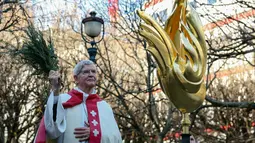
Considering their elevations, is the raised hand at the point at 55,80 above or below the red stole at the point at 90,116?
above

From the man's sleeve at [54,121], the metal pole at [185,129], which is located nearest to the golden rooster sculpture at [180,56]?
the metal pole at [185,129]

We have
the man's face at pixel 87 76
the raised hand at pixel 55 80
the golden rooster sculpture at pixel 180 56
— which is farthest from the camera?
the man's face at pixel 87 76

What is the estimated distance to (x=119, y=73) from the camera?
18.1 m

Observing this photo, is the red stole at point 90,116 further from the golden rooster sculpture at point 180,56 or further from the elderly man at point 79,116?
the golden rooster sculpture at point 180,56

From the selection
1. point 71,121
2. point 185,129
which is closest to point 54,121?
point 71,121

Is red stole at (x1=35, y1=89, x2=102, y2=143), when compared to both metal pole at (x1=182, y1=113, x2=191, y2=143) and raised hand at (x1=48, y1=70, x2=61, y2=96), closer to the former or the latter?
raised hand at (x1=48, y1=70, x2=61, y2=96)

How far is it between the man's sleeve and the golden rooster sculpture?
95 cm

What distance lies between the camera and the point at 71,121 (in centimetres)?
411

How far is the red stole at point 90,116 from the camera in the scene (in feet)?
13.1

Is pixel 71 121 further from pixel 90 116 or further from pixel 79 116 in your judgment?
pixel 90 116

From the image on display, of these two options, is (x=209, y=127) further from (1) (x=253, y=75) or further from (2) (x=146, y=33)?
(2) (x=146, y=33)

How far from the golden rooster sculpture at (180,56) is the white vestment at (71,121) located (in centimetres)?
84

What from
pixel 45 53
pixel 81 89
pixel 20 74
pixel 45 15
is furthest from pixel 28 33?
pixel 20 74

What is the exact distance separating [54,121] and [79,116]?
0.85 ft
